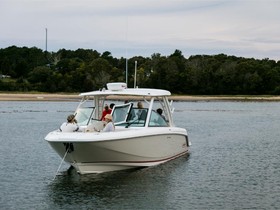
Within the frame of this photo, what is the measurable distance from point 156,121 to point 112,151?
301 centimetres

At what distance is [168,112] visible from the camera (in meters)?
25.1

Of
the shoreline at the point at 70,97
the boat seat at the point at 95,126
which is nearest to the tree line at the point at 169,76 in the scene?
the shoreline at the point at 70,97

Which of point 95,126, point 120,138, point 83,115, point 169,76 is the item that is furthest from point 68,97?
point 120,138

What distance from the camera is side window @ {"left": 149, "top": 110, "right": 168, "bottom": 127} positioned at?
74.6ft

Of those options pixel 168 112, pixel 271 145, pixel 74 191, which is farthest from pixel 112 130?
pixel 271 145

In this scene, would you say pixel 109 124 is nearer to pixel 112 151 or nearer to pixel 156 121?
pixel 112 151

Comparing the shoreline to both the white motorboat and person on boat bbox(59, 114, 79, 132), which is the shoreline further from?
person on boat bbox(59, 114, 79, 132)

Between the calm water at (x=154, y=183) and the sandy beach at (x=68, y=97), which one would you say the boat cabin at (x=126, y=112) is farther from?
the sandy beach at (x=68, y=97)

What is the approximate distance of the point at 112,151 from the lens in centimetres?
2070

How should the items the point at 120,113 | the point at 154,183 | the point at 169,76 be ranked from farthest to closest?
the point at 169,76 → the point at 120,113 → the point at 154,183

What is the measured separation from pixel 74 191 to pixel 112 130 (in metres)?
2.72

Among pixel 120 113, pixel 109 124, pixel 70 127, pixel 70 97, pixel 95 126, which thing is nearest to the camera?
pixel 109 124

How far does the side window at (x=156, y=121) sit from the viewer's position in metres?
22.7

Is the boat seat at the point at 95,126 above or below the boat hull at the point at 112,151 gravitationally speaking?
above
